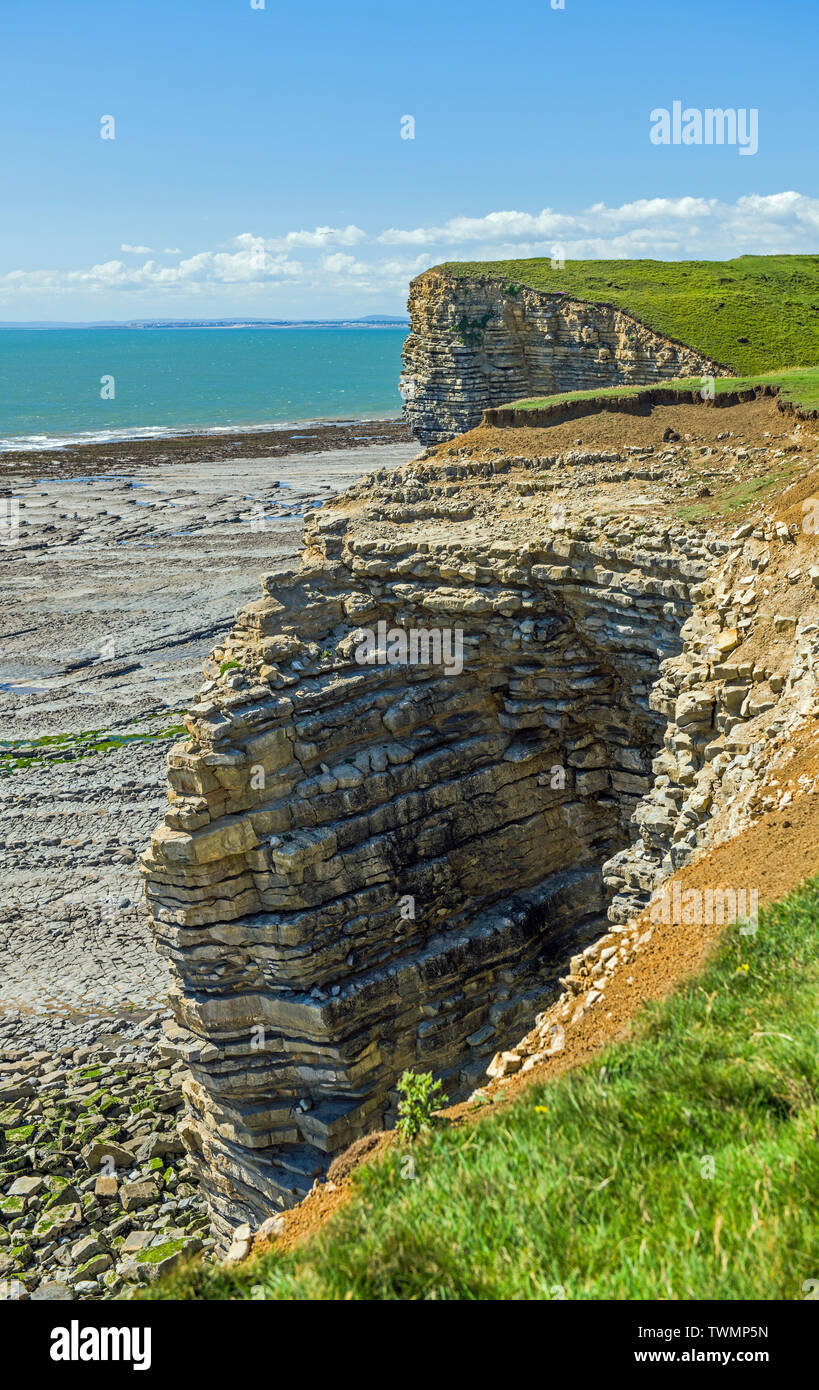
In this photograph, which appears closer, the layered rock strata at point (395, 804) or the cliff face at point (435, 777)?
the cliff face at point (435, 777)

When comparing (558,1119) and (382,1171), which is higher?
(558,1119)

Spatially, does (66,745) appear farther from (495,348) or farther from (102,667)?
(495,348)

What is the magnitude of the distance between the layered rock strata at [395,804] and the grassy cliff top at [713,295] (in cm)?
3458

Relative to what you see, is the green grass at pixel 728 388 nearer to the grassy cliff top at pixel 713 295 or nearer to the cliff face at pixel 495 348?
the grassy cliff top at pixel 713 295

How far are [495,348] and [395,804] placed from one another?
48053mm

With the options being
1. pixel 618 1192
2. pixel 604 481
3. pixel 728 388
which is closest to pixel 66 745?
pixel 604 481

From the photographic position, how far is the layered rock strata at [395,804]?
17672mm

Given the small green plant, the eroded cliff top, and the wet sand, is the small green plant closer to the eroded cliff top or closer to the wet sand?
the eroded cliff top

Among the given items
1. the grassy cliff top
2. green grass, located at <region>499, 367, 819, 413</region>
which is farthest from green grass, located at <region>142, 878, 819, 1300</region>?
the grassy cliff top

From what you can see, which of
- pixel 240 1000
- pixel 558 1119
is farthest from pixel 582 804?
pixel 558 1119

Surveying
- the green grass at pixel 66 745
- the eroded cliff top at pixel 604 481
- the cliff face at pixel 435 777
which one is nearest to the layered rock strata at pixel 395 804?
the cliff face at pixel 435 777
